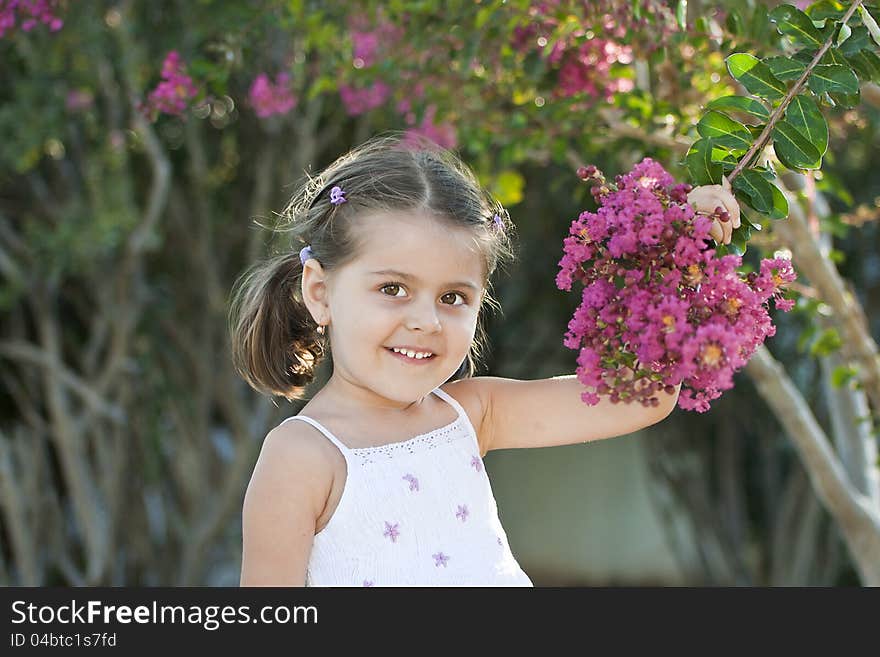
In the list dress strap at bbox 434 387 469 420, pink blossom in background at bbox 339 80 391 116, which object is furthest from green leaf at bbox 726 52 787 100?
pink blossom in background at bbox 339 80 391 116

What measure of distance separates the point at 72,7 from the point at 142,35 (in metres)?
0.40

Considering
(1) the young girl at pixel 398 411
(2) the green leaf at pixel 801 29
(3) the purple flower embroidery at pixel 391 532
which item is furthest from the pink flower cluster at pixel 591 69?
(3) the purple flower embroidery at pixel 391 532

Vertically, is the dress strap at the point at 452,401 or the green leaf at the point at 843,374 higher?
the green leaf at the point at 843,374

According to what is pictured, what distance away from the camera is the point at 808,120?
1.41 m

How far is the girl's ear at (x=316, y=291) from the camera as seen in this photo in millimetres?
1754

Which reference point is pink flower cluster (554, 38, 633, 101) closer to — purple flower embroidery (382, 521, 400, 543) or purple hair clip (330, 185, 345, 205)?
purple hair clip (330, 185, 345, 205)

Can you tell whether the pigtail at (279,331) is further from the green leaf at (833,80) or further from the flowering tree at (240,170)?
the green leaf at (833,80)

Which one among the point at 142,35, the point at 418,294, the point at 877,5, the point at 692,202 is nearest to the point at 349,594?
the point at 418,294

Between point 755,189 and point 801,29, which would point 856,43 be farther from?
point 755,189

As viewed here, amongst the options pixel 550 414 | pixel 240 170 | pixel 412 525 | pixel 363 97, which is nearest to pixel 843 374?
pixel 550 414

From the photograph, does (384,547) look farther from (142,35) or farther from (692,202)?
(142,35)

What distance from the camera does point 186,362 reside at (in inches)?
217

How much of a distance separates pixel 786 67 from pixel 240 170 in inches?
164

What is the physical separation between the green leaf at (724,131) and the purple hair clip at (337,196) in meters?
0.56
